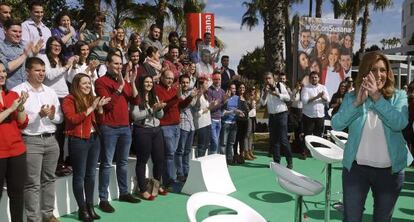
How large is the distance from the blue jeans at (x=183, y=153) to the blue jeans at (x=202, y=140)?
390mm

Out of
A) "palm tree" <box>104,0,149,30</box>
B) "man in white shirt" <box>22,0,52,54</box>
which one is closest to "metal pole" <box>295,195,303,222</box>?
"man in white shirt" <box>22,0,52,54</box>

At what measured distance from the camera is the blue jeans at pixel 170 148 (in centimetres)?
578

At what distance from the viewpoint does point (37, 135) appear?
13.1ft

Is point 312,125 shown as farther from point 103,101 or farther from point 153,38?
point 103,101

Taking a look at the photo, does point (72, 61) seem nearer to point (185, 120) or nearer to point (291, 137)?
point (185, 120)

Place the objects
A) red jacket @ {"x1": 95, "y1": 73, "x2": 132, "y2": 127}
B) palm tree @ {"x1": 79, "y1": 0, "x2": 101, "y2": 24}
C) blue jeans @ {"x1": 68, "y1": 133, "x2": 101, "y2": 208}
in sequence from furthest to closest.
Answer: palm tree @ {"x1": 79, "y1": 0, "x2": 101, "y2": 24}, red jacket @ {"x1": 95, "y1": 73, "x2": 132, "y2": 127}, blue jeans @ {"x1": 68, "y1": 133, "x2": 101, "y2": 208}

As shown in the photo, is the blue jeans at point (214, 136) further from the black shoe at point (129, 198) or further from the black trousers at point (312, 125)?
the black shoe at point (129, 198)

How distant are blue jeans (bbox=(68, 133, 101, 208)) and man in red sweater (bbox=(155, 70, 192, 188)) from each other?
1290 mm

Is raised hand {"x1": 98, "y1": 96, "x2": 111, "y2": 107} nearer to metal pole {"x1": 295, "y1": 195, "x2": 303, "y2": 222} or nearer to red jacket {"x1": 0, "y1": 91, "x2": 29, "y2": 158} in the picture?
red jacket {"x1": 0, "y1": 91, "x2": 29, "y2": 158}

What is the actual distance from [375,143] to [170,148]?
3.49 m

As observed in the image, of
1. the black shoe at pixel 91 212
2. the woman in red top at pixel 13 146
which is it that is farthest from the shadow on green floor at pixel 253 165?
the woman in red top at pixel 13 146

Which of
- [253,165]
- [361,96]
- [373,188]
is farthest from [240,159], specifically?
[361,96]

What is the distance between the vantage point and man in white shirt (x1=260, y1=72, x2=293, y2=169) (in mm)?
7520

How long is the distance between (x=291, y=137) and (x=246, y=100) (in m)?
2.73
